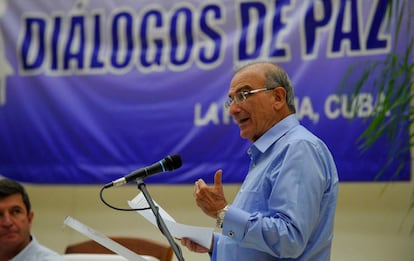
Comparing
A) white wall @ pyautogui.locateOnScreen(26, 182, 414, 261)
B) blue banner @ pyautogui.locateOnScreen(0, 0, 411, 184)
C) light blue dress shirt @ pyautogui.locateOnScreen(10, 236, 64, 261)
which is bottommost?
white wall @ pyautogui.locateOnScreen(26, 182, 414, 261)

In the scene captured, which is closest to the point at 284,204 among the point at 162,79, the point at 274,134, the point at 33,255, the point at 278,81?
the point at 274,134

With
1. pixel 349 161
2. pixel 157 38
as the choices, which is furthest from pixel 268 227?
pixel 157 38

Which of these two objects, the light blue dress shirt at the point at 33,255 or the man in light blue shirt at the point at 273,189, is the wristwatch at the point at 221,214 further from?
the light blue dress shirt at the point at 33,255

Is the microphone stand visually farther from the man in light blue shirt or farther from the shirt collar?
the shirt collar

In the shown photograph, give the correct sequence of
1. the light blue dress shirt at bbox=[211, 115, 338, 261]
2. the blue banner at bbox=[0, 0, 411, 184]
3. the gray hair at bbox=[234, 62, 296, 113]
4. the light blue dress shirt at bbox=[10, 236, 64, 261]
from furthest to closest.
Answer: the blue banner at bbox=[0, 0, 411, 184]
the light blue dress shirt at bbox=[10, 236, 64, 261]
the gray hair at bbox=[234, 62, 296, 113]
the light blue dress shirt at bbox=[211, 115, 338, 261]

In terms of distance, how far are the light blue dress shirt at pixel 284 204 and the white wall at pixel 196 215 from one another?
1.55m

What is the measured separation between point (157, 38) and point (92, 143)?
2.16ft

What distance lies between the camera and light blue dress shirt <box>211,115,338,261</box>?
64.4 inches

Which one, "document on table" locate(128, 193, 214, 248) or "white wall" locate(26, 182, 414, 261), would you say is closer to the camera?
"document on table" locate(128, 193, 214, 248)

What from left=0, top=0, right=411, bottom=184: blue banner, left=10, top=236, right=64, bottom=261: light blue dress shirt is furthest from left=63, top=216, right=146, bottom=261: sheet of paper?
left=0, top=0, right=411, bottom=184: blue banner

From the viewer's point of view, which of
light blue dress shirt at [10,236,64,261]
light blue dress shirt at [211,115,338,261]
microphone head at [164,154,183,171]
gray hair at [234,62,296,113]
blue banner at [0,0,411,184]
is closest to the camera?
light blue dress shirt at [211,115,338,261]

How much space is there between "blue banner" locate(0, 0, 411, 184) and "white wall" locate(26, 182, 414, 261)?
0.60 feet

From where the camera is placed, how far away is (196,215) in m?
3.62

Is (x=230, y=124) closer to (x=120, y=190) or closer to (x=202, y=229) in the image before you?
(x=120, y=190)
